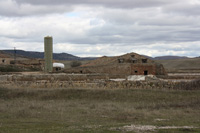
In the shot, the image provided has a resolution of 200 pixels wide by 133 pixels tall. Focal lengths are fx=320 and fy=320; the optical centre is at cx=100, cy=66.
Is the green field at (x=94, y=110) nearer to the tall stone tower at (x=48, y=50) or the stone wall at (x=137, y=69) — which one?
the stone wall at (x=137, y=69)

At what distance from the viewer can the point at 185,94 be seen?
21.9 meters

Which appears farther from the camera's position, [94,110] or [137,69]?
[137,69]

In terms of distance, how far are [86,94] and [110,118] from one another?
7.88 meters

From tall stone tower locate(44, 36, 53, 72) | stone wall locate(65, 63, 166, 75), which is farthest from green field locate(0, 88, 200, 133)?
tall stone tower locate(44, 36, 53, 72)

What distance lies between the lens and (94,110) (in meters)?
16.5

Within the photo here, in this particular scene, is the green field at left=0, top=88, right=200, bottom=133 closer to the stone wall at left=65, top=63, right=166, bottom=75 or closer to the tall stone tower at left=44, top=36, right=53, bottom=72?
the stone wall at left=65, top=63, right=166, bottom=75

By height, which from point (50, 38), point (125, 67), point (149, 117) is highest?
point (50, 38)

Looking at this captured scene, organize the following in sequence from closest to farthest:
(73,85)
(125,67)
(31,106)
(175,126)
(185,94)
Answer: (175,126) < (31,106) < (185,94) < (73,85) < (125,67)

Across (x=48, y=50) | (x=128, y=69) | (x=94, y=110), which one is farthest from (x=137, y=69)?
(x=94, y=110)

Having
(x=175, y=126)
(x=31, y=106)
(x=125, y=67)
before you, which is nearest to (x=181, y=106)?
(x=175, y=126)

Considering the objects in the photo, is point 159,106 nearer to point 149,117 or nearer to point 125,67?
point 149,117

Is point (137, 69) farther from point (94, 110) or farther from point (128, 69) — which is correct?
point (94, 110)

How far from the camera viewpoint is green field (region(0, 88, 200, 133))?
1178 centimetres

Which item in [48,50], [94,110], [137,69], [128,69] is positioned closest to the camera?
[94,110]
